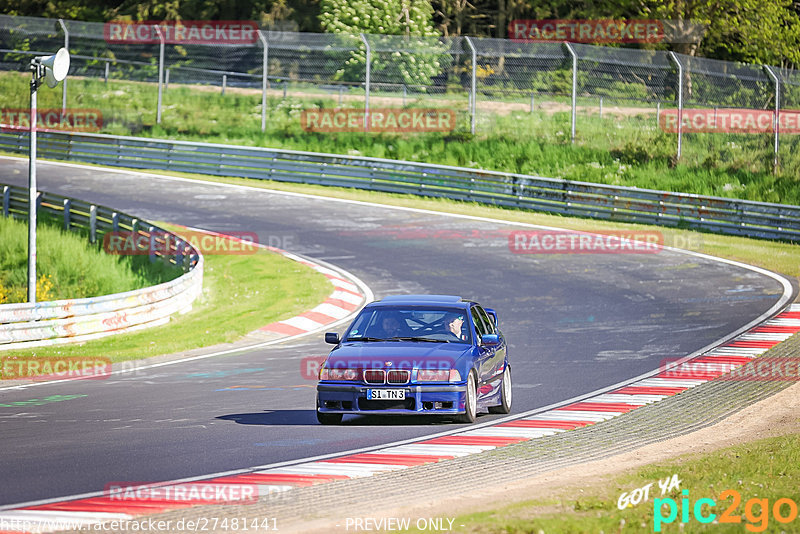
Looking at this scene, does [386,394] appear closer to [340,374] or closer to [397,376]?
[397,376]

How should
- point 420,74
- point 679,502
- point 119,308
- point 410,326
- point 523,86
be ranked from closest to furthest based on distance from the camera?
point 679,502 → point 410,326 → point 119,308 → point 523,86 → point 420,74

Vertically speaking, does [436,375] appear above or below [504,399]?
above

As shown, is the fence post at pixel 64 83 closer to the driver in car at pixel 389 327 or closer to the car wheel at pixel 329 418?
the driver in car at pixel 389 327

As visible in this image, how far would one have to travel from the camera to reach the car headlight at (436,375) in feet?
36.8

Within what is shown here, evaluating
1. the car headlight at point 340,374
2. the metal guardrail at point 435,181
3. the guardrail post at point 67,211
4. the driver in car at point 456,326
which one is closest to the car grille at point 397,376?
the car headlight at point 340,374

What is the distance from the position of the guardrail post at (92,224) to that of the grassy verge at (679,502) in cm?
2109

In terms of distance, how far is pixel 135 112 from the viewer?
43719mm

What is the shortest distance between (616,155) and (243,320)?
19570 mm

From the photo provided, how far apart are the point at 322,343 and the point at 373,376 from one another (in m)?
6.92

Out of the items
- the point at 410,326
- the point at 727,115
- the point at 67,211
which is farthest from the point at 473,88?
the point at 410,326

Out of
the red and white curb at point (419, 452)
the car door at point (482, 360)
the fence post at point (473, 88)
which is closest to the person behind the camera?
the red and white curb at point (419, 452)

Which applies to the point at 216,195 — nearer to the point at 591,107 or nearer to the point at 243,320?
the point at 591,107

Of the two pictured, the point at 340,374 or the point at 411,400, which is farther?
the point at 340,374

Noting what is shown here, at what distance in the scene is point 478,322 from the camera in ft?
41.8
